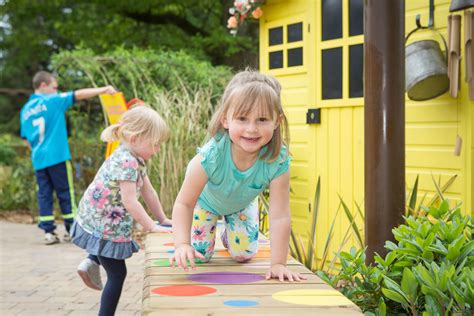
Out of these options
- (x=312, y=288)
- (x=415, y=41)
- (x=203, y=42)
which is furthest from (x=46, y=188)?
(x=203, y=42)

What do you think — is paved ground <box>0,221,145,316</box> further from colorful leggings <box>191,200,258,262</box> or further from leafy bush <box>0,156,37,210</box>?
leafy bush <box>0,156,37,210</box>

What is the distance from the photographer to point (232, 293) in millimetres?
2227

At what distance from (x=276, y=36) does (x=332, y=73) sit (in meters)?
1.04

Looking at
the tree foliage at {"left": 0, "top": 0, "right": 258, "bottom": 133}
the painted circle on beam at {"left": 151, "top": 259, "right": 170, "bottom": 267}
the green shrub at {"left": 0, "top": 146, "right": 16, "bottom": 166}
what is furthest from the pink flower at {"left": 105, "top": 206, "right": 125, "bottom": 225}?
the tree foliage at {"left": 0, "top": 0, "right": 258, "bottom": 133}

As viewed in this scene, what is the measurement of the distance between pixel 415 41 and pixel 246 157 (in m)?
2.39

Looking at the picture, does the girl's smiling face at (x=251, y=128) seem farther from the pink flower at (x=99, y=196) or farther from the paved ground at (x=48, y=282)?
the paved ground at (x=48, y=282)

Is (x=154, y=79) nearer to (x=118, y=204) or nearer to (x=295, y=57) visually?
(x=295, y=57)

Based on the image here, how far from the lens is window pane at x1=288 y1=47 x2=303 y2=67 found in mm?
5973

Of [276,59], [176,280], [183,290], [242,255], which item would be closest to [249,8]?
[276,59]

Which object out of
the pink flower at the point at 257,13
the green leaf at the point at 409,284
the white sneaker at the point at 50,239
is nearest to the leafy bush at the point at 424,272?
the green leaf at the point at 409,284

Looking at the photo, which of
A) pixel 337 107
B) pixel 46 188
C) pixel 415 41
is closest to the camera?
pixel 415 41

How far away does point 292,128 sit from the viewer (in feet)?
20.0

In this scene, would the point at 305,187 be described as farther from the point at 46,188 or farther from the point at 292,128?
the point at 46,188

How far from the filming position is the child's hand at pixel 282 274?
2.48 meters
